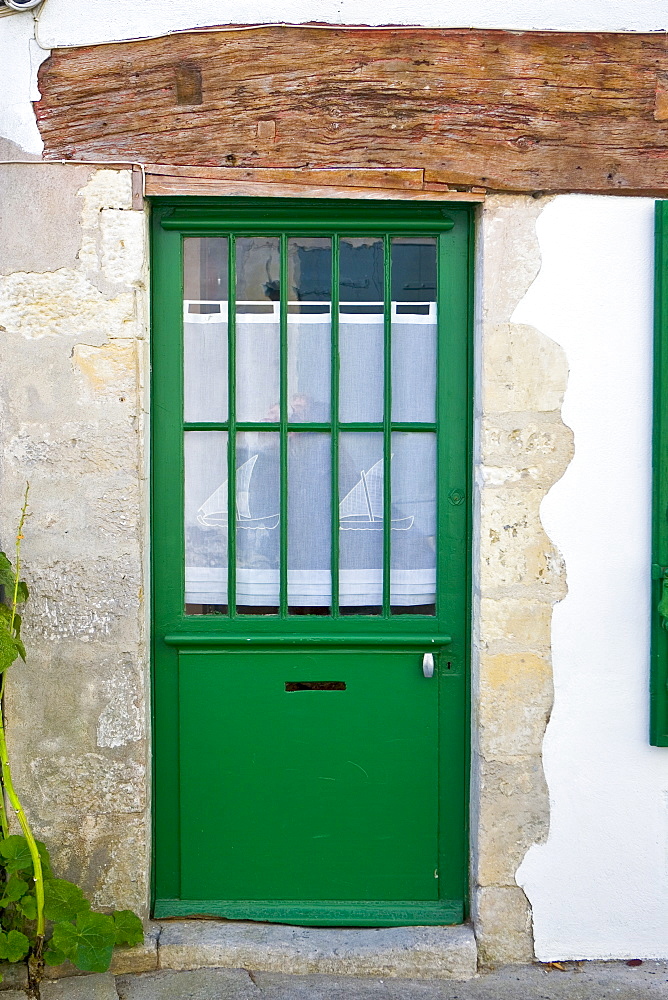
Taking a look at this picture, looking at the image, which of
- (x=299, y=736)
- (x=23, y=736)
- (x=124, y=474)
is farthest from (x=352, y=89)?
(x=23, y=736)

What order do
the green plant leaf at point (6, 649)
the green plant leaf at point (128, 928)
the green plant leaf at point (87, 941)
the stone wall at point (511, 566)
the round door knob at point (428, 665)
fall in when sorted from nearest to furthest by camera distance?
the green plant leaf at point (6, 649) < the green plant leaf at point (87, 941) < the green plant leaf at point (128, 928) < the stone wall at point (511, 566) < the round door knob at point (428, 665)

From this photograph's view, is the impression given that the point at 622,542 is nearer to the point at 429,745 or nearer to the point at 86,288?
the point at 429,745

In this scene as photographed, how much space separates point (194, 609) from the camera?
312cm

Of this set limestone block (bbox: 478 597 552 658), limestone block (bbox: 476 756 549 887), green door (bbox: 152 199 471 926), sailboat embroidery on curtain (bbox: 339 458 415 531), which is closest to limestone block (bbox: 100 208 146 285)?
green door (bbox: 152 199 471 926)

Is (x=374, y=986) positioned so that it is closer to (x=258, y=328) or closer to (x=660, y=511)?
(x=660, y=511)

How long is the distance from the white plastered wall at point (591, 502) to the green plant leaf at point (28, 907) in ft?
5.41

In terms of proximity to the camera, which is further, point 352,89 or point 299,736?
point 299,736

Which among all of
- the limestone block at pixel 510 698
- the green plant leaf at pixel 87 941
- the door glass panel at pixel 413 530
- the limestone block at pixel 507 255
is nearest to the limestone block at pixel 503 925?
the limestone block at pixel 510 698

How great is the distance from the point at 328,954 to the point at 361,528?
1.49m

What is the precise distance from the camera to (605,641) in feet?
9.79

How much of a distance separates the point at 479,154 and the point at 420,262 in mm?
407

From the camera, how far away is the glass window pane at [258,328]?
3.09 m

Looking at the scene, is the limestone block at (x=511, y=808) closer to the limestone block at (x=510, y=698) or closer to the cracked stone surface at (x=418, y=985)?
the limestone block at (x=510, y=698)

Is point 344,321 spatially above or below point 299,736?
above
